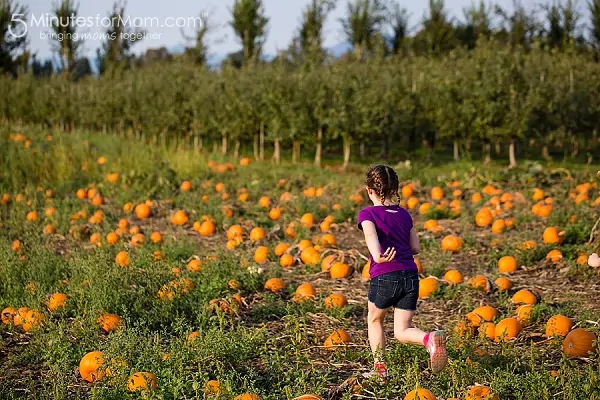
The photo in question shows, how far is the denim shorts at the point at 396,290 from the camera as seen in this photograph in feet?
10.5

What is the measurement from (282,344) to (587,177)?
242 inches

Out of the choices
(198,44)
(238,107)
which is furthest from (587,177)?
(198,44)

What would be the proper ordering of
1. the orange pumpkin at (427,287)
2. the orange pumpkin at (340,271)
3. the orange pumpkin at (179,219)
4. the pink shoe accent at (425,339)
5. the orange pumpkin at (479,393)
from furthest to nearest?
the orange pumpkin at (179,219), the orange pumpkin at (340,271), the orange pumpkin at (427,287), the pink shoe accent at (425,339), the orange pumpkin at (479,393)

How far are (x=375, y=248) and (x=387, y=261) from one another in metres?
0.09

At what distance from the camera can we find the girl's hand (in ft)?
10.3

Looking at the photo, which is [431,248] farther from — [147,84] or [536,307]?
[147,84]

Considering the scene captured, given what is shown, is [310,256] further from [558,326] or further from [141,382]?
[141,382]

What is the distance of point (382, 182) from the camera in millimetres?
3234

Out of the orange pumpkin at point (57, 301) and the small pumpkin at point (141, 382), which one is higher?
the orange pumpkin at point (57, 301)

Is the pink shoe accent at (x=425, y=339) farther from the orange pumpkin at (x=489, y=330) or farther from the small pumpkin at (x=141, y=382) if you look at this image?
the small pumpkin at (x=141, y=382)

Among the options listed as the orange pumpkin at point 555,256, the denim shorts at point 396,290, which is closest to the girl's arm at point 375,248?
the denim shorts at point 396,290

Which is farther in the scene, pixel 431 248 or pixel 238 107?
pixel 238 107

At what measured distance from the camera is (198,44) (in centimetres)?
2580

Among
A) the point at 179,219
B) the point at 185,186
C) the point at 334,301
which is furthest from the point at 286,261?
the point at 185,186
